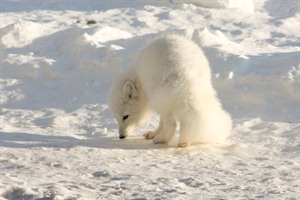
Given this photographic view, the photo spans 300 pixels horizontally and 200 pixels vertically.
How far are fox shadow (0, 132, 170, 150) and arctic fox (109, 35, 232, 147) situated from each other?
121mm

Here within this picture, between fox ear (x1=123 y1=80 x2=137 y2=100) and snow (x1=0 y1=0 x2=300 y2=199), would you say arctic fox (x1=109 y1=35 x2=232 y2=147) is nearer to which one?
fox ear (x1=123 y1=80 x2=137 y2=100)

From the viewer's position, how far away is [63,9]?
1259 centimetres

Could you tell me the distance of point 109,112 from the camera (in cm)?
812

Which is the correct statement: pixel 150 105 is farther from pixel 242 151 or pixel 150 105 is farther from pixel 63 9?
pixel 63 9

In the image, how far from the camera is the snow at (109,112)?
5477 mm

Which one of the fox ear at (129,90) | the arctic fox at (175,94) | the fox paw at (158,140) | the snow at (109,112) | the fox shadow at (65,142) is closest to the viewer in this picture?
the snow at (109,112)

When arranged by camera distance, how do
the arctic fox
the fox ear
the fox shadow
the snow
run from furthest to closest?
the fox ear < the fox shadow < the arctic fox < the snow

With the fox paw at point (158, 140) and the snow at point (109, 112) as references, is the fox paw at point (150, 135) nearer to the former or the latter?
the snow at point (109, 112)

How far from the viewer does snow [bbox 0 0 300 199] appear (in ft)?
18.0

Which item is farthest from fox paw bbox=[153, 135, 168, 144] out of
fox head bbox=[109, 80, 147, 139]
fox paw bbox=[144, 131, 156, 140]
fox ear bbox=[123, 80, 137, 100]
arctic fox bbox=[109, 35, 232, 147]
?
fox ear bbox=[123, 80, 137, 100]

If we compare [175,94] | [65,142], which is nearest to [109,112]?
[65,142]

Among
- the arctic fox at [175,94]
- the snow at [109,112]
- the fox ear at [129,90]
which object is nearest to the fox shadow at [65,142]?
the snow at [109,112]

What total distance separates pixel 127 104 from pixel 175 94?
805 mm

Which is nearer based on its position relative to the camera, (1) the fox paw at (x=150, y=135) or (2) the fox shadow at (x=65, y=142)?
(2) the fox shadow at (x=65, y=142)
